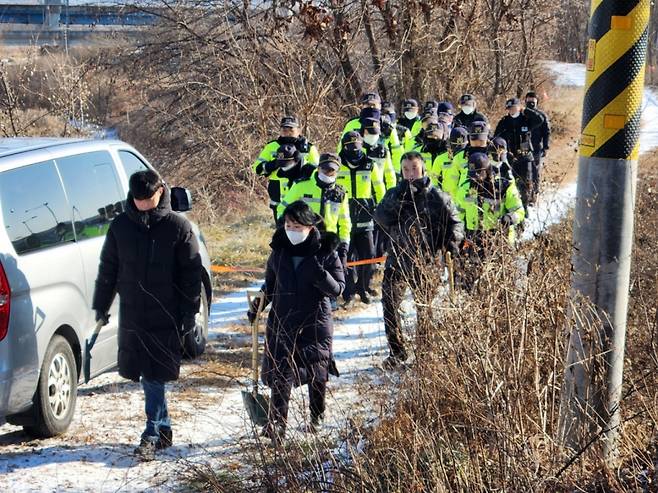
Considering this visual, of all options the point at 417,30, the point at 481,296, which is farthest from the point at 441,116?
the point at 481,296

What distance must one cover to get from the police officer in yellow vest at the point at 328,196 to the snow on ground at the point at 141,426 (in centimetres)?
113

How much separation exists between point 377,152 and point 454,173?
1261 mm

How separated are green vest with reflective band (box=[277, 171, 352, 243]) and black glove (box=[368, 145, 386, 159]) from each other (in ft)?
6.06

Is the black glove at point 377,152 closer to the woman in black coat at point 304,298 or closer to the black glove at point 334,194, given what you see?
the black glove at point 334,194

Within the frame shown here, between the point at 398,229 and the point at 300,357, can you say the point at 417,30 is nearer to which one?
the point at 398,229

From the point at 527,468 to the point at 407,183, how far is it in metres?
4.39

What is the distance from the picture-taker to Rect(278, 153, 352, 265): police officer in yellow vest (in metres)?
8.91

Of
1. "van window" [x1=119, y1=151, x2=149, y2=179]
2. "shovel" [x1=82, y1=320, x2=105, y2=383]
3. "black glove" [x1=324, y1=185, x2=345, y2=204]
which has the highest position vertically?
"van window" [x1=119, y1=151, x2=149, y2=179]

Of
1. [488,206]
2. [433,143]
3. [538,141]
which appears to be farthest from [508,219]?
[538,141]

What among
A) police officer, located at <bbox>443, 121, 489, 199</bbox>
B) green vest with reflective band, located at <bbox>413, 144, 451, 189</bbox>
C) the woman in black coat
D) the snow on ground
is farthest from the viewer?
green vest with reflective band, located at <bbox>413, 144, 451, 189</bbox>

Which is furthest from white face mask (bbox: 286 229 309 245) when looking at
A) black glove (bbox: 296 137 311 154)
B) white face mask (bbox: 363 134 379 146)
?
white face mask (bbox: 363 134 379 146)

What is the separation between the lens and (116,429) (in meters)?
6.28

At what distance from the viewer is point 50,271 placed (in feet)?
18.9

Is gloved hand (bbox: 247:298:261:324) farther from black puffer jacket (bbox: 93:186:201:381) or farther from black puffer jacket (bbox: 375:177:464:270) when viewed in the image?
black puffer jacket (bbox: 375:177:464:270)
